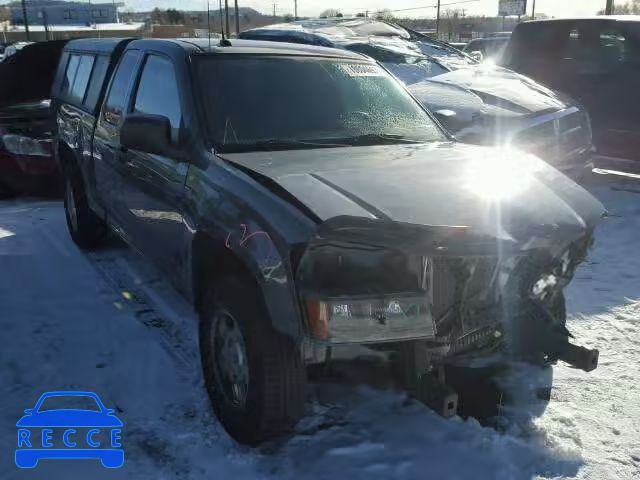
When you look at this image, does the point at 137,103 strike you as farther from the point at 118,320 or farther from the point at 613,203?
the point at 613,203

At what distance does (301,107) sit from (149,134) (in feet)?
2.93

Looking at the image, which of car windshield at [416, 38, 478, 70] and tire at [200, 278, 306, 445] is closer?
tire at [200, 278, 306, 445]

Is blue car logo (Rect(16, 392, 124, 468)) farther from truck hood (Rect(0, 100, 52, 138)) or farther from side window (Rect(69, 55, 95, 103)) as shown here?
truck hood (Rect(0, 100, 52, 138))

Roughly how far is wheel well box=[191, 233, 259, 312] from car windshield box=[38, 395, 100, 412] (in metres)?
0.72

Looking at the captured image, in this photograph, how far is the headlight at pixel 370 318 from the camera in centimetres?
245

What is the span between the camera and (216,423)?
3146 millimetres

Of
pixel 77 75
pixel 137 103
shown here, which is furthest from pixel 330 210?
pixel 77 75

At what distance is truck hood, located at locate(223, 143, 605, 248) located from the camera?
2582mm

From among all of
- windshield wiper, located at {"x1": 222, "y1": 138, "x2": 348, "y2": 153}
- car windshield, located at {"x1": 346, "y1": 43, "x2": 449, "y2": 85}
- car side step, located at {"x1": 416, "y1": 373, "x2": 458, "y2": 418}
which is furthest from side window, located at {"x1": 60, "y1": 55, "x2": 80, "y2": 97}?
car side step, located at {"x1": 416, "y1": 373, "x2": 458, "y2": 418}

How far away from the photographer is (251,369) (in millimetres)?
2754

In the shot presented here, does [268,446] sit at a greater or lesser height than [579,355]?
lesser

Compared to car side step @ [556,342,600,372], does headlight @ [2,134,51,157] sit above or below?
above

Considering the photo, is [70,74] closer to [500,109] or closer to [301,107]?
[301,107]

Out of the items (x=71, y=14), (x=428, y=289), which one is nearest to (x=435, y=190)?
(x=428, y=289)
